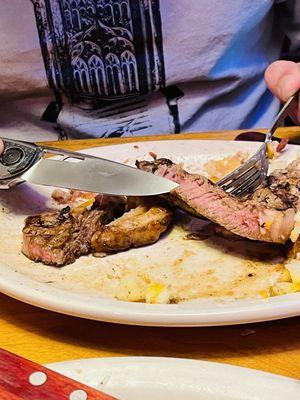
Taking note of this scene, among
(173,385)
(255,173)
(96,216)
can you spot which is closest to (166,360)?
(173,385)

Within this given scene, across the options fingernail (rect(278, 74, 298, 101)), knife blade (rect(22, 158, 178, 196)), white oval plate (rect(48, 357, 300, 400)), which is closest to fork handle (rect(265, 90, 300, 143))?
fingernail (rect(278, 74, 298, 101))

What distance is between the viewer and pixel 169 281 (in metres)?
1.00

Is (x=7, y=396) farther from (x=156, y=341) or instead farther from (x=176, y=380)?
(x=156, y=341)

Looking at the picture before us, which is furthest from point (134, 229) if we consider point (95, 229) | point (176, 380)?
point (176, 380)

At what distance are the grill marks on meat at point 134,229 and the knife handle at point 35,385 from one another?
420mm

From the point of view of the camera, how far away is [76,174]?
113 cm

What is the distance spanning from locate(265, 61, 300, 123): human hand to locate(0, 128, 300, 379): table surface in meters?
0.56

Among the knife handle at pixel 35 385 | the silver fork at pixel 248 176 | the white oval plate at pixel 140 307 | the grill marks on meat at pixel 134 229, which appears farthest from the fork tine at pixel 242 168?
the knife handle at pixel 35 385

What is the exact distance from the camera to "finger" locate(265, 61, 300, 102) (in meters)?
1.34

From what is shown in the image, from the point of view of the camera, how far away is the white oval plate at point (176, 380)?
0.68 meters

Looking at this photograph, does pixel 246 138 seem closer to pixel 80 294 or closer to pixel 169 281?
pixel 169 281

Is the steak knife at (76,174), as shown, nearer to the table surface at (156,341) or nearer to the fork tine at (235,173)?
the fork tine at (235,173)

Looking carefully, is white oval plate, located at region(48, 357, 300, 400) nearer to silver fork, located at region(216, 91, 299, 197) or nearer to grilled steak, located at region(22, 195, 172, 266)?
grilled steak, located at region(22, 195, 172, 266)

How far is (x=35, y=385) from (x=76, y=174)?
0.54 metres
